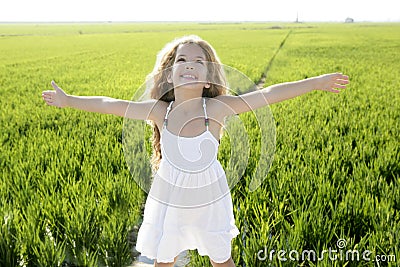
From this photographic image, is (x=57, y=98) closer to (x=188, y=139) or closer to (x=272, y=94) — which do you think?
(x=188, y=139)

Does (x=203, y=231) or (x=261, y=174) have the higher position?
(x=261, y=174)

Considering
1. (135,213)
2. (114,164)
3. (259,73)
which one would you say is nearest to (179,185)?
(135,213)

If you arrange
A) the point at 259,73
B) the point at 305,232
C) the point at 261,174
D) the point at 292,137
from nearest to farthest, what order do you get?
the point at 261,174 < the point at 305,232 < the point at 292,137 < the point at 259,73

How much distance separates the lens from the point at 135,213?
2.62 metres

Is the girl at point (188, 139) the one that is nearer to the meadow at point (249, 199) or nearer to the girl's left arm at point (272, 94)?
the girl's left arm at point (272, 94)

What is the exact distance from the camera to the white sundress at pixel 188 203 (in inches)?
62.0

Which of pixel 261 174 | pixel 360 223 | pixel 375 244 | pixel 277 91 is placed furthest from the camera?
pixel 360 223

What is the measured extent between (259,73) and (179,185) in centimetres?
1004

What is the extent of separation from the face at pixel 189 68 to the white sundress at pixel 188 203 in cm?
13

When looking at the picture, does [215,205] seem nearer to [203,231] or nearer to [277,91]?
[203,231]

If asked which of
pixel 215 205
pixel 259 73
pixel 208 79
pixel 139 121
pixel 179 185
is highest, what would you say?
pixel 208 79

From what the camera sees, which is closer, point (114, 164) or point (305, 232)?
point (305, 232)
